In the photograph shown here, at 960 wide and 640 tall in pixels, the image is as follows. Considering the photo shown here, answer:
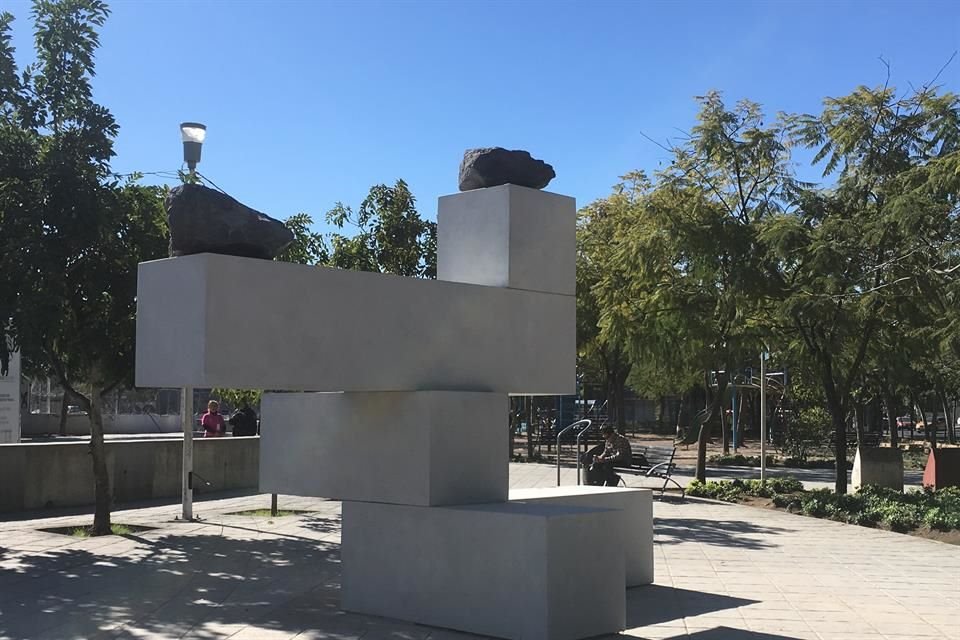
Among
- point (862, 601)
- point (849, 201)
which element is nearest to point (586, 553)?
point (862, 601)

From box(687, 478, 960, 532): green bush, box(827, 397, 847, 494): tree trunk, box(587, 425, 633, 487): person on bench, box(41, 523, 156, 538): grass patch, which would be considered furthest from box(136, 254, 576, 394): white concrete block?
box(827, 397, 847, 494): tree trunk

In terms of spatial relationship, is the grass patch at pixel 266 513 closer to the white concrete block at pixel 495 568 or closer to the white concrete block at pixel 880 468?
the white concrete block at pixel 495 568

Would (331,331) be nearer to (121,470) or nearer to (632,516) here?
(632,516)

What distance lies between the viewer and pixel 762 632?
294 inches

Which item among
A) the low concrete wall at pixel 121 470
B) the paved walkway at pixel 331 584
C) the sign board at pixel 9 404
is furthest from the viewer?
the sign board at pixel 9 404

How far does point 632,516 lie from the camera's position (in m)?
9.39

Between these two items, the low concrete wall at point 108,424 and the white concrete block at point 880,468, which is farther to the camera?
the low concrete wall at point 108,424

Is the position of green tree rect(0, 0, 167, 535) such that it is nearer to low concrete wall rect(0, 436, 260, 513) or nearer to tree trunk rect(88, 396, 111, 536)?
tree trunk rect(88, 396, 111, 536)

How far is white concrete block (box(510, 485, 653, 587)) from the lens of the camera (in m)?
9.16

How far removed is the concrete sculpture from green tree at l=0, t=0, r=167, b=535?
3894mm

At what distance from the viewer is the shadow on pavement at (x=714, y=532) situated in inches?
491

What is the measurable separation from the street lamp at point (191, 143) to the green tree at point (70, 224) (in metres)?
0.72

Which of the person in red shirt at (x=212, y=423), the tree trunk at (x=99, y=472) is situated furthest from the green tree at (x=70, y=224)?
the person in red shirt at (x=212, y=423)

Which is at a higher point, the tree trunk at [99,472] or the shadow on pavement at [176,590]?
the tree trunk at [99,472]
